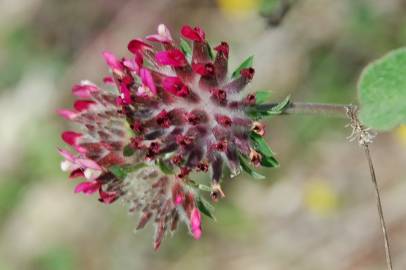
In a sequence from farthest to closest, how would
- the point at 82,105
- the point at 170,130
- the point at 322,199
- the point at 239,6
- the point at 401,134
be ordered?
the point at 239,6 → the point at 322,199 → the point at 401,134 → the point at 82,105 → the point at 170,130

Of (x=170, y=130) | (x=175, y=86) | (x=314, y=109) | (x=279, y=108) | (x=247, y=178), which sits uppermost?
(x=247, y=178)

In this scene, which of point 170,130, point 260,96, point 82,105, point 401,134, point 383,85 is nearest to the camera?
point 383,85

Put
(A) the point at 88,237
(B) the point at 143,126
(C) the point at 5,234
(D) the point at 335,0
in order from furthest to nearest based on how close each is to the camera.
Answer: (C) the point at 5,234, (A) the point at 88,237, (D) the point at 335,0, (B) the point at 143,126

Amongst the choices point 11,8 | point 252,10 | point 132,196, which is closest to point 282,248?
point 252,10

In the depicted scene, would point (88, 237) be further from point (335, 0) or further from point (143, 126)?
point (143, 126)

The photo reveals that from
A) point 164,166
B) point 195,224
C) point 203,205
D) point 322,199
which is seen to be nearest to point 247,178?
point 322,199

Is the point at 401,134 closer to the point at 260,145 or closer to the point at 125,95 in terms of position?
the point at 260,145

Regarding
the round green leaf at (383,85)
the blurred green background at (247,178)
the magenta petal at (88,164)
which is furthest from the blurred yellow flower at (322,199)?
the magenta petal at (88,164)
